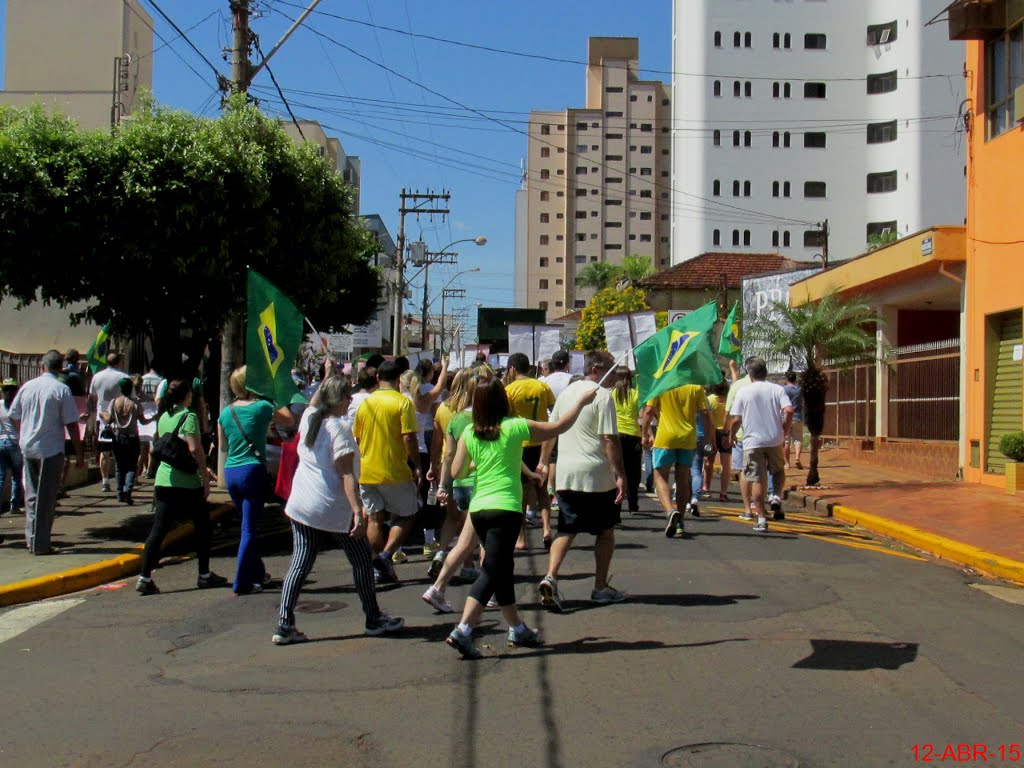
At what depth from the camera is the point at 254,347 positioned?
322 inches

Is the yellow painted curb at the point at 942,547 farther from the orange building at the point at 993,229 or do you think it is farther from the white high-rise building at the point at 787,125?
the white high-rise building at the point at 787,125

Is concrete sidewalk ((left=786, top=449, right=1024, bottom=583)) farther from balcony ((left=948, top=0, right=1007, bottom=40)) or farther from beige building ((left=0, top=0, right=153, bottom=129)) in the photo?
beige building ((left=0, top=0, right=153, bottom=129))

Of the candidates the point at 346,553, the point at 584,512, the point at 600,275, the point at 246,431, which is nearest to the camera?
the point at 346,553

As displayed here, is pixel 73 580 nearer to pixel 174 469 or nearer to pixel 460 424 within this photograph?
Answer: pixel 174 469

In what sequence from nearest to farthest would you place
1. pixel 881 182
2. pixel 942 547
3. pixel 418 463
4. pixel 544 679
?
pixel 544 679
pixel 418 463
pixel 942 547
pixel 881 182

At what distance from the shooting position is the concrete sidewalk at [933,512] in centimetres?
1066

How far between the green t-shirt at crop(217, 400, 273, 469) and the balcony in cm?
1418

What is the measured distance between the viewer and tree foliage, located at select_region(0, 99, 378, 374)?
36.3ft

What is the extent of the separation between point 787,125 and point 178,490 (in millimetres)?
71457

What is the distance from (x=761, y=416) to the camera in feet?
40.0

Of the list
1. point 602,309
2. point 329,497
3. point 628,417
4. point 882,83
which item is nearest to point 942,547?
point 628,417

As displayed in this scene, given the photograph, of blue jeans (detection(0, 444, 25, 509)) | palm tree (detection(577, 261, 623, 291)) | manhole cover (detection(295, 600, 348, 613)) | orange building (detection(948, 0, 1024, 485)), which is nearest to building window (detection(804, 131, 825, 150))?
palm tree (detection(577, 261, 623, 291))

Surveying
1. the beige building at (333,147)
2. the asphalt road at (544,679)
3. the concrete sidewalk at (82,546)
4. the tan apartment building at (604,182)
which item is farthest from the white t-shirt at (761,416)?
the tan apartment building at (604,182)

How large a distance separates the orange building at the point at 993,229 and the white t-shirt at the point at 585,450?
11.0m
